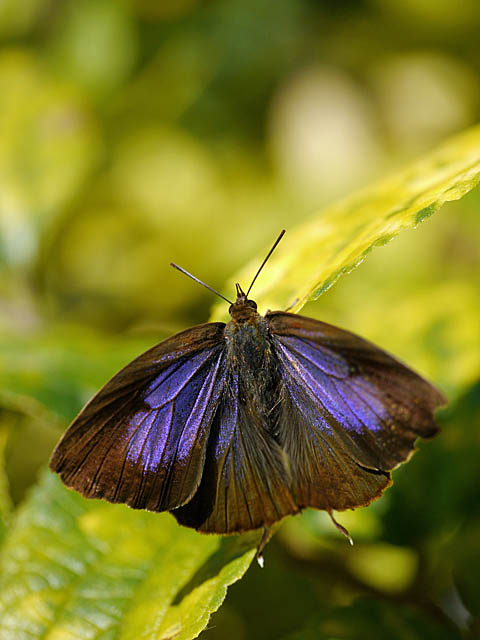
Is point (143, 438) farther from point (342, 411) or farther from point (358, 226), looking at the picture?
point (358, 226)

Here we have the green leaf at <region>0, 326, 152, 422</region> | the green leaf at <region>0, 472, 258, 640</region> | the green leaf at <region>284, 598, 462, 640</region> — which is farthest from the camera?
the green leaf at <region>0, 326, 152, 422</region>

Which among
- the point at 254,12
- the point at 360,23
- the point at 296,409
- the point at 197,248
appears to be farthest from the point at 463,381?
the point at 254,12

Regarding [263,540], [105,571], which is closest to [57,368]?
[105,571]

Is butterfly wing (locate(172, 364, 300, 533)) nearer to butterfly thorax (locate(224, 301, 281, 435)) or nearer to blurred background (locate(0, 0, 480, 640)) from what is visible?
butterfly thorax (locate(224, 301, 281, 435))

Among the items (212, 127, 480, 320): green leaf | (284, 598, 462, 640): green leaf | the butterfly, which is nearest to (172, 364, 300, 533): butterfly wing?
the butterfly

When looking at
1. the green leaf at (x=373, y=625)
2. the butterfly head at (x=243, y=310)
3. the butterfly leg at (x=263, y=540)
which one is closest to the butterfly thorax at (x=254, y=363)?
the butterfly head at (x=243, y=310)

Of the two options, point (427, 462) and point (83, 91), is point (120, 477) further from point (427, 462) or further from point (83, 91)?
point (83, 91)
